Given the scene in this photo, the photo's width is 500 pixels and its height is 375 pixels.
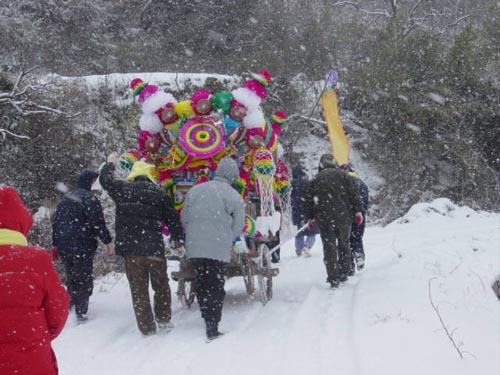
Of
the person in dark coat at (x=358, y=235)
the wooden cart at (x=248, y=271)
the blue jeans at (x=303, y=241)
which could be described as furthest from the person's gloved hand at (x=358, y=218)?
the blue jeans at (x=303, y=241)

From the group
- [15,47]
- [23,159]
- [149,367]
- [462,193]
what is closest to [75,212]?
[149,367]

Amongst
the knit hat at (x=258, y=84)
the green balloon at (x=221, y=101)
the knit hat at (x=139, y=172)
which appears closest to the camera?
the knit hat at (x=139, y=172)

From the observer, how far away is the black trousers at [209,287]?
19.9 ft

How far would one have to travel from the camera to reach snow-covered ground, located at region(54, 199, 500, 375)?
4.91 meters

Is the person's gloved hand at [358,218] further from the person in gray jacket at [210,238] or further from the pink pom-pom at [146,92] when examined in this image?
the pink pom-pom at [146,92]

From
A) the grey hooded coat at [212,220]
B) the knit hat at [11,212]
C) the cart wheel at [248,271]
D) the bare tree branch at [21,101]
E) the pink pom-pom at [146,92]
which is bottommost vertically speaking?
the cart wheel at [248,271]

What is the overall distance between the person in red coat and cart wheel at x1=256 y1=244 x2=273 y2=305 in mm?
4168

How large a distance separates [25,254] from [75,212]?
3765mm

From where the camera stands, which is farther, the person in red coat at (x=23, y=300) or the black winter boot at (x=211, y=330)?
the black winter boot at (x=211, y=330)

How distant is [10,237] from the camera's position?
128 inches

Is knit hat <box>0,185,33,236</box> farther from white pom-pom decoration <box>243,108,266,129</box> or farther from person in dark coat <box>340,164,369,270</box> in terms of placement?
person in dark coat <box>340,164,369,270</box>

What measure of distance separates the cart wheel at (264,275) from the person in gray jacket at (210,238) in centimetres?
123

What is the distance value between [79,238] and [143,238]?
45.4 inches

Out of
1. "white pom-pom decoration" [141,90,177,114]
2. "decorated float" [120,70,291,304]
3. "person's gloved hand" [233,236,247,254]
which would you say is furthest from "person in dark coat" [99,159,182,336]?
"white pom-pom decoration" [141,90,177,114]
